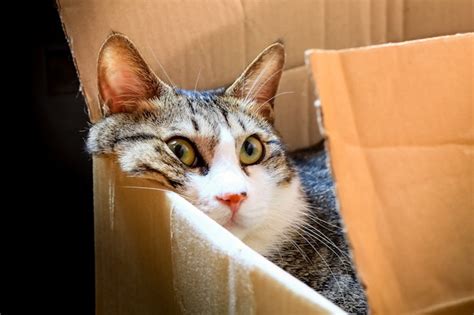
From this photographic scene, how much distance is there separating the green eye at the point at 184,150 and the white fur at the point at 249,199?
33mm

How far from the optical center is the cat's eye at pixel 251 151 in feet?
3.28

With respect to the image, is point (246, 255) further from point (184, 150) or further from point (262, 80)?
point (262, 80)

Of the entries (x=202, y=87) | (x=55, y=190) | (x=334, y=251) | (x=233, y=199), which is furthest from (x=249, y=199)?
(x=55, y=190)

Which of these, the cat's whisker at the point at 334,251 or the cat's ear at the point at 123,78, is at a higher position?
the cat's ear at the point at 123,78

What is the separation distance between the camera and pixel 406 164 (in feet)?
2.24

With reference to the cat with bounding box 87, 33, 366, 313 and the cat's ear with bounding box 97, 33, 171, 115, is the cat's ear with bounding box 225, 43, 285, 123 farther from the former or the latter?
the cat's ear with bounding box 97, 33, 171, 115

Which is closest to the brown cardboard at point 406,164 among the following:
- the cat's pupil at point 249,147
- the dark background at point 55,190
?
the cat's pupil at point 249,147

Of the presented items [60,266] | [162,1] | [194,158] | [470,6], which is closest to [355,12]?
[470,6]

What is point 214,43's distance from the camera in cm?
116

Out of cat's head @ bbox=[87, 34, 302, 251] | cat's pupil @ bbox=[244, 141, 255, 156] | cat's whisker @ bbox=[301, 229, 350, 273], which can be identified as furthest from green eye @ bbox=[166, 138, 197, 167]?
cat's whisker @ bbox=[301, 229, 350, 273]

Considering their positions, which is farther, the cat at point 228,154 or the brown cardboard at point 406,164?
the cat at point 228,154

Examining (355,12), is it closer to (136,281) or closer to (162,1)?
(162,1)

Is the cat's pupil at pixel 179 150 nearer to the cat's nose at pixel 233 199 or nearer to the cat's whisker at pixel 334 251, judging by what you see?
the cat's nose at pixel 233 199

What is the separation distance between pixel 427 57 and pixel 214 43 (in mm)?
543
